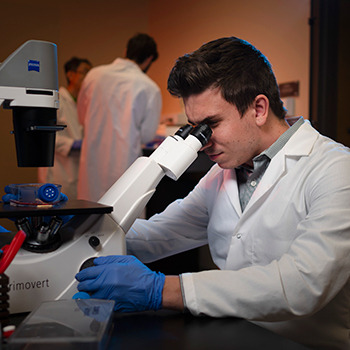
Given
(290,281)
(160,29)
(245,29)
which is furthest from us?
(160,29)

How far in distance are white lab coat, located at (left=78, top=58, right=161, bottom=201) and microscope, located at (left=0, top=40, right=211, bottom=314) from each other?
1.97 meters

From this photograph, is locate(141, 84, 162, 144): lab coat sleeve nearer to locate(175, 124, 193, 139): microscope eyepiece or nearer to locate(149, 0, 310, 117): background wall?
locate(149, 0, 310, 117): background wall

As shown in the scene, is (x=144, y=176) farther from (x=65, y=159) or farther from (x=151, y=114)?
(x=65, y=159)

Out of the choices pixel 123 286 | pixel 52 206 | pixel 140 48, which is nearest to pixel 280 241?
pixel 123 286

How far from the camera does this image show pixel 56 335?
67cm

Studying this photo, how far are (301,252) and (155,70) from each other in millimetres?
4795

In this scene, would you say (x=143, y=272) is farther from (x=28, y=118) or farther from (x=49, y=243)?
(x=28, y=118)

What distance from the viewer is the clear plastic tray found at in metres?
0.64

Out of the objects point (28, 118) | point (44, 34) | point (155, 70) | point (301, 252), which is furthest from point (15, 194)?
point (155, 70)

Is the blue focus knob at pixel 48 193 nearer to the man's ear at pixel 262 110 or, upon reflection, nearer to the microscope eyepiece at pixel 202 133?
the microscope eyepiece at pixel 202 133

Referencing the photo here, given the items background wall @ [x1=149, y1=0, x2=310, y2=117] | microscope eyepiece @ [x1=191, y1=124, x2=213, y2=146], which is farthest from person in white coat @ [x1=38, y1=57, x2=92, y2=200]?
microscope eyepiece @ [x1=191, y1=124, x2=213, y2=146]

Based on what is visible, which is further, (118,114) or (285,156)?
(118,114)

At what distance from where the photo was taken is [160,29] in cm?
529

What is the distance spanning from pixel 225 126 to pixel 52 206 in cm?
57
